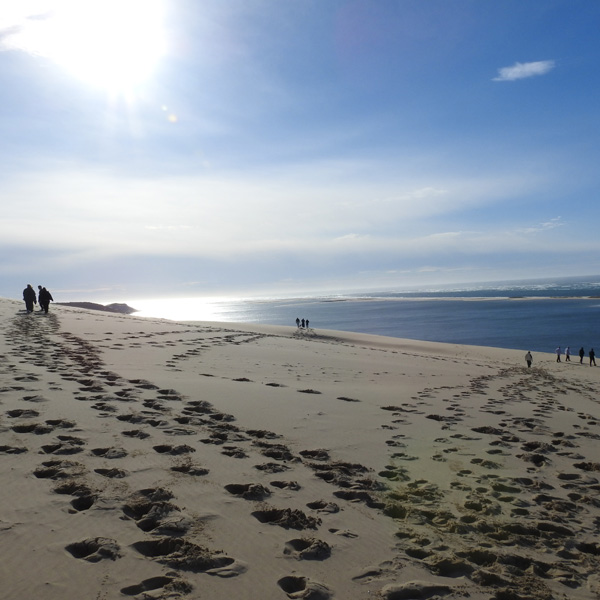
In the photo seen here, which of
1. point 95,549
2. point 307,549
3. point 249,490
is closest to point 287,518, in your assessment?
point 307,549

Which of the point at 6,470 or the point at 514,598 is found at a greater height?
the point at 6,470

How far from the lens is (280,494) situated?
4207 millimetres

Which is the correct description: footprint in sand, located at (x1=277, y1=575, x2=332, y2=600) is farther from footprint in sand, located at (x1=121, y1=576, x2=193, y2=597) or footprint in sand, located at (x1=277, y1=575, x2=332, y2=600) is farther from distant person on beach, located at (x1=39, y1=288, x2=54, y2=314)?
distant person on beach, located at (x1=39, y1=288, x2=54, y2=314)

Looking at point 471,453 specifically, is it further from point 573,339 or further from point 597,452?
point 573,339

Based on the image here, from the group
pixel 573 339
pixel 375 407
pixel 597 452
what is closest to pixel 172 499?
pixel 375 407

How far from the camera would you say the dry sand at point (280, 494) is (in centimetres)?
296

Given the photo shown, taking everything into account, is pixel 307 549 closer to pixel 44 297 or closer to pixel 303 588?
pixel 303 588

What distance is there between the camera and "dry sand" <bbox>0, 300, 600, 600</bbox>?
9.71 ft

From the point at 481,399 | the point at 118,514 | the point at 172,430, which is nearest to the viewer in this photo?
the point at 118,514

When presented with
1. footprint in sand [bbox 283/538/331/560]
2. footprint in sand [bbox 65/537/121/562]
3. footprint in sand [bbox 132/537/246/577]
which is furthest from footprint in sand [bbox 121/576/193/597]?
footprint in sand [bbox 283/538/331/560]

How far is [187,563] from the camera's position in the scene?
9.78ft

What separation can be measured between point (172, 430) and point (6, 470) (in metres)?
1.95

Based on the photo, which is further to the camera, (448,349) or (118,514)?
(448,349)

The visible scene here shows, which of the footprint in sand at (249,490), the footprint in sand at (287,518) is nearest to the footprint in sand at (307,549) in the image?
the footprint in sand at (287,518)
